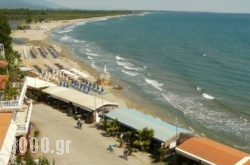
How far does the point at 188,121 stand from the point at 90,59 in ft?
124

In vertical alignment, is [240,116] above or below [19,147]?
below

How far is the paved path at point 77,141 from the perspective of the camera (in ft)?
79.9

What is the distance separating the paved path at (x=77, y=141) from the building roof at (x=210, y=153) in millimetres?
3066

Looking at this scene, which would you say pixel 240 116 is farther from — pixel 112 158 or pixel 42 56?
pixel 42 56

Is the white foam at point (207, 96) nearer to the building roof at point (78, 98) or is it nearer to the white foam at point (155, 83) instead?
the white foam at point (155, 83)

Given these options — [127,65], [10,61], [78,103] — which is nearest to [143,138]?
[78,103]

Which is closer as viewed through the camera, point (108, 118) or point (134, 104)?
point (108, 118)

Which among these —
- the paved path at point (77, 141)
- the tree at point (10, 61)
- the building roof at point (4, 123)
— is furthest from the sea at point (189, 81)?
the building roof at point (4, 123)

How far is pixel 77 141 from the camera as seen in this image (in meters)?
27.3

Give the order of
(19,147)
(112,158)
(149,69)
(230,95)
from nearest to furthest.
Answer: (19,147) < (112,158) < (230,95) < (149,69)

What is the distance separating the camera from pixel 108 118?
98.1ft

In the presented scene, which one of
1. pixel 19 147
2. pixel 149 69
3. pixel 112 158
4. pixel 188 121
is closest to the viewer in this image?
pixel 19 147

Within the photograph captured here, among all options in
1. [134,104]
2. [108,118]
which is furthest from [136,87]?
[108,118]

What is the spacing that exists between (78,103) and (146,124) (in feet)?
25.8
